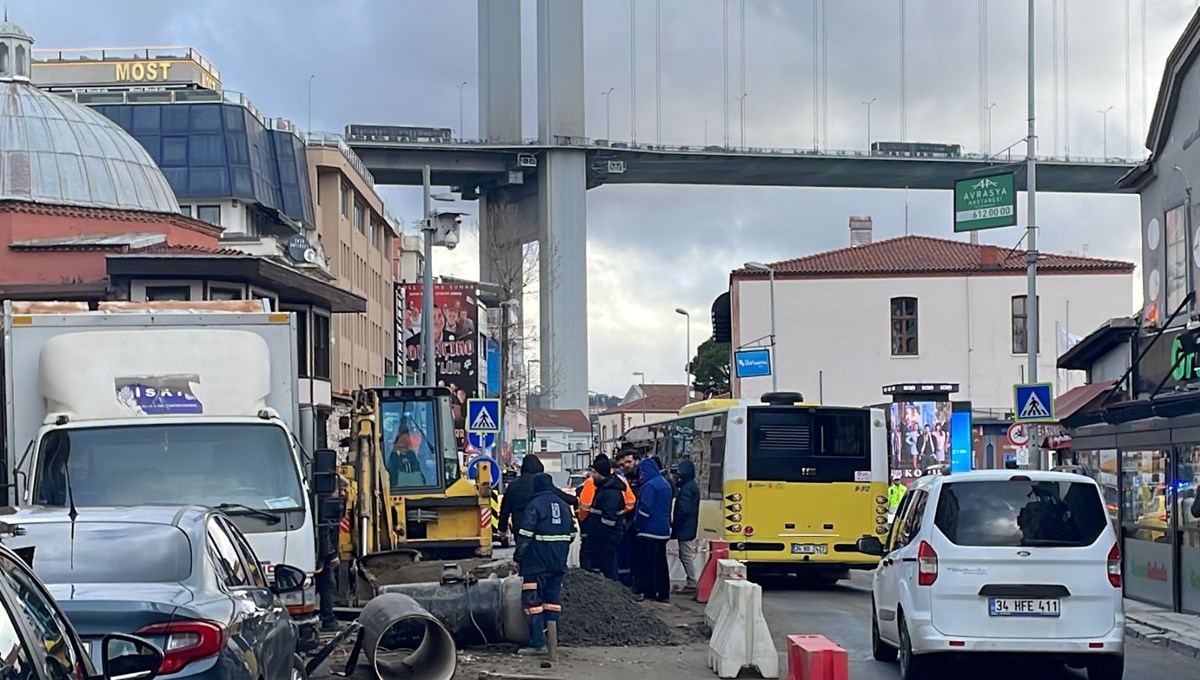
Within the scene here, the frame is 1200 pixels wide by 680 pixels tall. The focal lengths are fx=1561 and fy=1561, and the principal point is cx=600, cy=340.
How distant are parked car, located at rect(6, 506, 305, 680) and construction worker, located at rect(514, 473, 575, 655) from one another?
4981 mm

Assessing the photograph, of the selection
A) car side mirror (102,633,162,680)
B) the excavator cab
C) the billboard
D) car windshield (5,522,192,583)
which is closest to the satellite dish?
the billboard

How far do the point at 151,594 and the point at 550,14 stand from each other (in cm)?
9776

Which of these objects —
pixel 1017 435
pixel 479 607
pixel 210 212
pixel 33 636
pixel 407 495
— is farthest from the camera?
pixel 210 212

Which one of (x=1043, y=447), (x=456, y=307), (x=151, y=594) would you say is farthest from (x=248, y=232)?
(x=151, y=594)

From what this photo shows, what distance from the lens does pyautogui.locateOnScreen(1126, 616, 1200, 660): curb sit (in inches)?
612

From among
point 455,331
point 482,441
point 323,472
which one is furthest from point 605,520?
point 455,331

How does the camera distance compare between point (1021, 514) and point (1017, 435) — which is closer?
point (1021, 514)

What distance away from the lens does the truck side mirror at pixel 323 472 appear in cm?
1291

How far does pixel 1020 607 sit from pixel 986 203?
50.0 ft

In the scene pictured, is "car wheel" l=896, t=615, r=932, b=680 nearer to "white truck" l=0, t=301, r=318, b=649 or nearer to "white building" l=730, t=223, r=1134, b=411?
"white truck" l=0, t=301, r=318, b=649

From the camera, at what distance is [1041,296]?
2827 inches

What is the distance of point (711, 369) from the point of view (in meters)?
108

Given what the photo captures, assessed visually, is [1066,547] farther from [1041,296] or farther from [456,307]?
[1041,296]

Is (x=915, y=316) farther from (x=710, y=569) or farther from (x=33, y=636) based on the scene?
(x=33, y=636)
